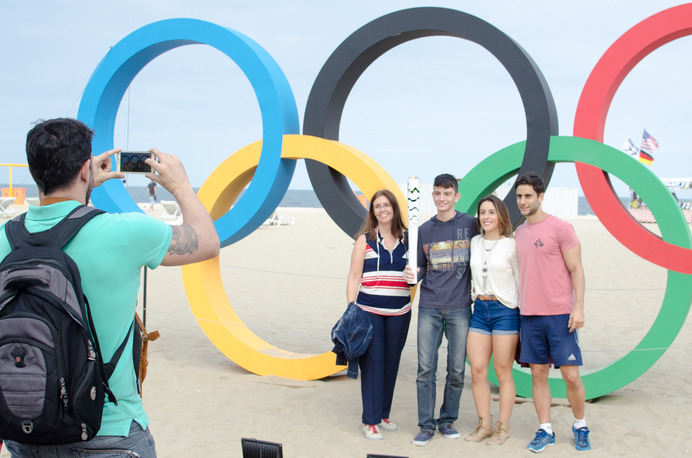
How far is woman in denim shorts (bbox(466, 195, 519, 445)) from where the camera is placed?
445cm

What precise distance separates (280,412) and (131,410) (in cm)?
334

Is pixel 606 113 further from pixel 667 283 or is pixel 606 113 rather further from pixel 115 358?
pixel 115 358

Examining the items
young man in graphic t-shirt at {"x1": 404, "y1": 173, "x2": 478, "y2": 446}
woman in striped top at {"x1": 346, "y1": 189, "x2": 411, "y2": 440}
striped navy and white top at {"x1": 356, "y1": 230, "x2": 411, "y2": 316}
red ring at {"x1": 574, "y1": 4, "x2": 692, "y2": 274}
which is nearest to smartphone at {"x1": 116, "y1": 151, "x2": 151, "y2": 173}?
woman in striped top at {"x1": 346, "y1": 189, "x2": 411, "y2": 440}

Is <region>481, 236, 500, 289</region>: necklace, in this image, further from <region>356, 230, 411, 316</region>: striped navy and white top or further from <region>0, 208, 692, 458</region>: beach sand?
<region>0, 208, 692, 458</region>: beach sand

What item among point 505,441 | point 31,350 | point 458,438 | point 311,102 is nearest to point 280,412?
point 458,438

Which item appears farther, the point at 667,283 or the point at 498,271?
the point at 667,283

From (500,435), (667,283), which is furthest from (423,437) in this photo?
(667,283)

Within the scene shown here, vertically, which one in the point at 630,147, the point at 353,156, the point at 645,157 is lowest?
the point at 353,156

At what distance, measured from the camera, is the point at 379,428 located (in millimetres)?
4871

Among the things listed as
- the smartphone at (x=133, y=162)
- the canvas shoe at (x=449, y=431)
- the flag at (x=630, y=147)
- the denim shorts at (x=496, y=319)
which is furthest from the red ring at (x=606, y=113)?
the flag at (x=630, y=147)

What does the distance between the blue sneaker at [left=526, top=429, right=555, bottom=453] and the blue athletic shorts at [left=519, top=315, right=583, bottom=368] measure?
51 cm

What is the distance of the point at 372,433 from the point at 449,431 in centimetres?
57

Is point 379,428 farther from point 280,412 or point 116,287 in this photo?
point 116,287

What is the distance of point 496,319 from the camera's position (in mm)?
4465
